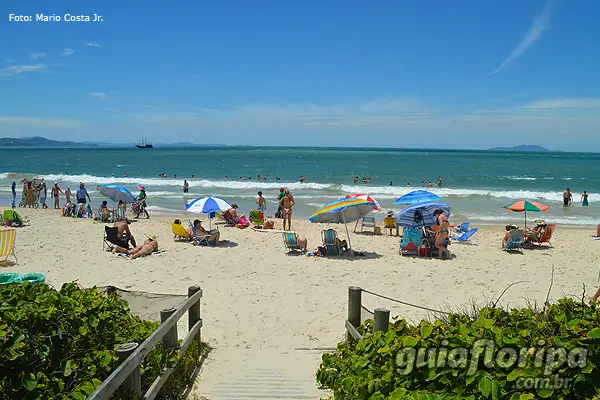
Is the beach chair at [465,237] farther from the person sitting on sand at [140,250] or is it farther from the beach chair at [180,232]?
the person sitting on sand at [140,250]

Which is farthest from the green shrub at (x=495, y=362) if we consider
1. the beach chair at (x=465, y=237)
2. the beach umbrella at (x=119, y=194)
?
the beach umbrella at (x=119, y=194)

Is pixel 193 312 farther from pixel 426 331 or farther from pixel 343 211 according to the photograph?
pixel 343 211

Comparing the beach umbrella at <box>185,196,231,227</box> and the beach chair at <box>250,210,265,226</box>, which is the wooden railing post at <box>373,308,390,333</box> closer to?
the beach umbrella at <box>185,196,231,227</box>

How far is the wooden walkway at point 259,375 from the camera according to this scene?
3.96 meters

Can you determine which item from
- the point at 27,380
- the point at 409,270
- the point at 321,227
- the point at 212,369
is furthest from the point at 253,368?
the point at 321,227

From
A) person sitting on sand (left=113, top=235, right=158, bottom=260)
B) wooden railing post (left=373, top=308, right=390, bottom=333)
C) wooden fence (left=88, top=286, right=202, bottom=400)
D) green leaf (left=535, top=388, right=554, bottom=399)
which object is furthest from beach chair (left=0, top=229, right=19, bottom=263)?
green leaf (left=535, top=388, right=554, bottom=399)

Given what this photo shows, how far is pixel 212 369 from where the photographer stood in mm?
4664

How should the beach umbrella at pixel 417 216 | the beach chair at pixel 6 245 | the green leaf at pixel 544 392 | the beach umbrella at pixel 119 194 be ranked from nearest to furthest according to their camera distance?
the green leaf at pixel 544 392 → the beach chair at pixel 6 245 → the beach umbrella at pixel 417 216 → the beach umbrella at pixel 119 194

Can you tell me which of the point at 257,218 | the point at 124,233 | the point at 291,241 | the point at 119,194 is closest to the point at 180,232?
the point at 124,233

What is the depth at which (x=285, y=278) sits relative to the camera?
30.2ft

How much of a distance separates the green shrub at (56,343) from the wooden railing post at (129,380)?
17 centimetres

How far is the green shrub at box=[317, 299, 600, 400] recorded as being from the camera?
189 cm

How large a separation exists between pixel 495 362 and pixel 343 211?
935 centimetres

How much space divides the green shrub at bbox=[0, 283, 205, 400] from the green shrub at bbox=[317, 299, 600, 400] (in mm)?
1689
